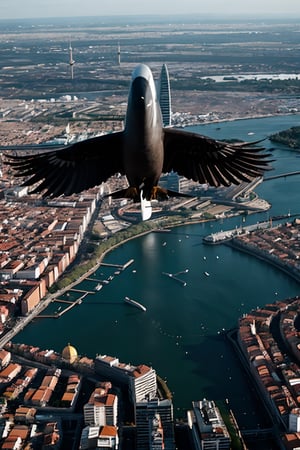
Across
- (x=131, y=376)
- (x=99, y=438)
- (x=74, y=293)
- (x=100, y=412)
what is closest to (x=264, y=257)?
(x=74, y=293)

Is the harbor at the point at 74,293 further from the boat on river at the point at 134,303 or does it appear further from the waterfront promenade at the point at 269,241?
the waterfront promenade at the point at 269,241

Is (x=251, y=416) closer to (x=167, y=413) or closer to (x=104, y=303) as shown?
(x=167, y=413)

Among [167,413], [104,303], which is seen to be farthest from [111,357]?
[104,303]

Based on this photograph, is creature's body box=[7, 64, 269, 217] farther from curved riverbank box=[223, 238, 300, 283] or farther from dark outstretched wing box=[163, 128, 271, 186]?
curved riverbank box=[223, 238, 300, 283]

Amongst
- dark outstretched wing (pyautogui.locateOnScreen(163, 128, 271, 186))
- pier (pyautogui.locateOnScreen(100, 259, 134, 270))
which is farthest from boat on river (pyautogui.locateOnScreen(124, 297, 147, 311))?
dark outstretched wing (pyautogui.locateOnScreen(163, 128, 271, 186))

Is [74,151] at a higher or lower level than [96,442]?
higher

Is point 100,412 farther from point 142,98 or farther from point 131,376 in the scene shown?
point 142,98
